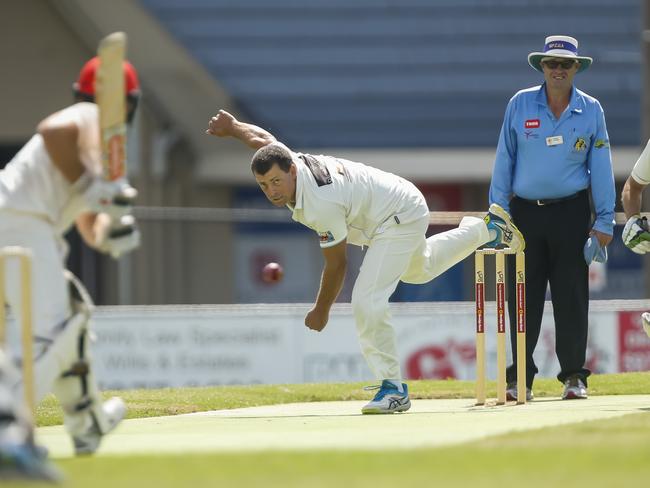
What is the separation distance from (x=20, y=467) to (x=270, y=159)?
3144 millimetres

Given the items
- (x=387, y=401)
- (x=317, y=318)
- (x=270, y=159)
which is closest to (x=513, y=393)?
(x=387, y=401)

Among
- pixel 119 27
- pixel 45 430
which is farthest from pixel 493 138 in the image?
pixel 45 430

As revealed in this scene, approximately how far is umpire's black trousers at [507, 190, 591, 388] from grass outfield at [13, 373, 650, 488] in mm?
2136

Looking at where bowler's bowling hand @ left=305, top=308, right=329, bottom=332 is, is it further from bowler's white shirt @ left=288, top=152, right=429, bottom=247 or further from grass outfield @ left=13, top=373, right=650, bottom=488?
grass outfield @ left=13, top=373, right=650, bottom=488

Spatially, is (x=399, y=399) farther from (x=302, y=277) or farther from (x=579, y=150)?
(x=302, y=277)

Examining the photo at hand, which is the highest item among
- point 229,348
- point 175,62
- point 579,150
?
point 175,62

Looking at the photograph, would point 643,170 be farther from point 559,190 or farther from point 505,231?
point 505,231

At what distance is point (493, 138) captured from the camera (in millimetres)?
20562

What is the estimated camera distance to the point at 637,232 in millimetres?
8500

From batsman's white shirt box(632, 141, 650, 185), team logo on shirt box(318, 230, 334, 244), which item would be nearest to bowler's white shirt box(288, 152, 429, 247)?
team logo on shirt box(318, 230, 334, 244)

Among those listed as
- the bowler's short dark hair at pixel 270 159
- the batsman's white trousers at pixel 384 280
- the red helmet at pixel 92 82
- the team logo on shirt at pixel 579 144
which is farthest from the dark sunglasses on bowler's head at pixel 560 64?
the red helmet at pixel 92 82

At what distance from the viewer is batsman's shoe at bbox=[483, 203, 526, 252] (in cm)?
902

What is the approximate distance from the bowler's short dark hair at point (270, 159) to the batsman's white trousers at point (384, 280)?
0.76m

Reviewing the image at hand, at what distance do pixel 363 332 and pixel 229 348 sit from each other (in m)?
6.82
